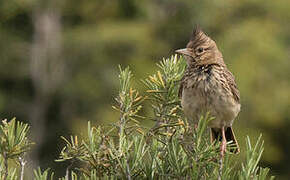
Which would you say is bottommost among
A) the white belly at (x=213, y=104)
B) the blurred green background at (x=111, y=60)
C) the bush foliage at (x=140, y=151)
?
the blurred green background at (x=111, y=60)

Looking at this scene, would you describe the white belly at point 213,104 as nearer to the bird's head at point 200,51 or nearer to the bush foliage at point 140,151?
the bird's head at point 200,51

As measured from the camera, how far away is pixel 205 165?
7.33 ft

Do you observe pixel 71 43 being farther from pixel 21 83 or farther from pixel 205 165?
pixel 205 165

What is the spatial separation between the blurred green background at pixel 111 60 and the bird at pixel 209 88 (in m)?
13.5

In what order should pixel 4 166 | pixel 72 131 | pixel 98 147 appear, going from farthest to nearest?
pixel 72 131 < pixel 98 147 < pixel 4 166

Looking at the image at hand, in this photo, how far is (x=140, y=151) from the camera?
2.30 meters

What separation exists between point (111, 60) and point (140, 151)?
16925 mm

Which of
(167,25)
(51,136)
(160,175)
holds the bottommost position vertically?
(51,136)

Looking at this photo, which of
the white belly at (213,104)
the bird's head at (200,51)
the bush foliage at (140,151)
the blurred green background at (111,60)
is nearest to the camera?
the bush foliage at (140,151)

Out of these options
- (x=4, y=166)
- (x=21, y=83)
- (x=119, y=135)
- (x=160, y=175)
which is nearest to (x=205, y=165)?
(x=160, y=175)

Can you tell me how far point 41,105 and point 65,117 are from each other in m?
0.73

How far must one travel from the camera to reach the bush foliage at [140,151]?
86.3 inches

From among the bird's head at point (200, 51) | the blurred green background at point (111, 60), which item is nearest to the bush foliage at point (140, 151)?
the bird's head at point (200, 51)

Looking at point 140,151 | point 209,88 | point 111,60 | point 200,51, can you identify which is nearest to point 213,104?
point 209,88
